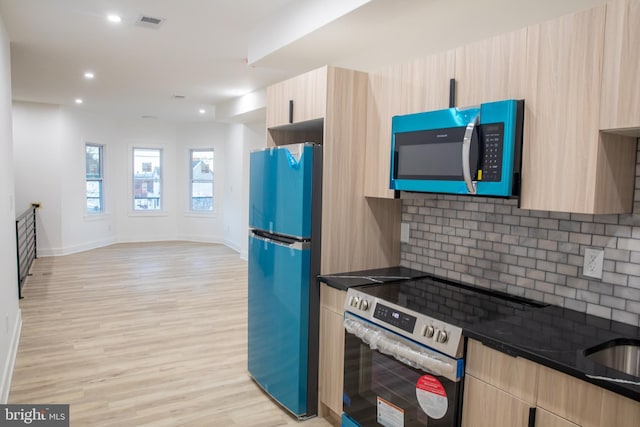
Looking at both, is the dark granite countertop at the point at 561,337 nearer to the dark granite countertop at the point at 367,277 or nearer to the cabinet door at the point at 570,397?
the cabinet door at the point at 570,397

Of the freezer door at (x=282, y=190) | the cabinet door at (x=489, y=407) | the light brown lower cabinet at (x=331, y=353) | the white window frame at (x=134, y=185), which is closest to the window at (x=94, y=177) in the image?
the white window frame at (x=134, y=185)

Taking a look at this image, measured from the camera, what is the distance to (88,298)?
5.40 m

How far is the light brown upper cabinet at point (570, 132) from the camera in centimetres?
166

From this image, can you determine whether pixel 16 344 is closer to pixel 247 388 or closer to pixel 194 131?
pixel 247 388

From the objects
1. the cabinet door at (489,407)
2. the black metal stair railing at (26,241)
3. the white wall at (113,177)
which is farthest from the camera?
the white wall at (113,177)

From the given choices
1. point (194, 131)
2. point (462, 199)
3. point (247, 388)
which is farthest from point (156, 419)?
point (194, 131)

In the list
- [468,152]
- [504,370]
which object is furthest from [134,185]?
[504,370]

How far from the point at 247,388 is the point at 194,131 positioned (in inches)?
306

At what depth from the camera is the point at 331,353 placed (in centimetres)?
265

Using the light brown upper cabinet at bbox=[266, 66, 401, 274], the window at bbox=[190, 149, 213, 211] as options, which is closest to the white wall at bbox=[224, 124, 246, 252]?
the window at bbox=[190, 149, 213, 211]

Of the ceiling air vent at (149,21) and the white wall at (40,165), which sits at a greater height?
the ceiling air vent at (149,21)

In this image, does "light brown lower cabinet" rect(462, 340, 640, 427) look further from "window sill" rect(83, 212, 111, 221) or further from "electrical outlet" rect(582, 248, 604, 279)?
"window sill" rect(83, 212, 111, 221)

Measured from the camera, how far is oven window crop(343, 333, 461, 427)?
187cm

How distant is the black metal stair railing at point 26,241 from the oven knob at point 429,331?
539 cm
